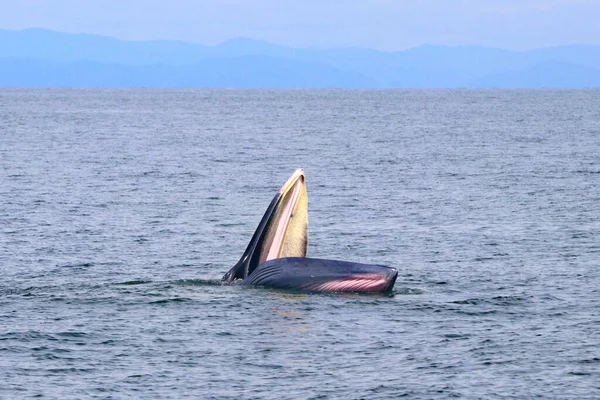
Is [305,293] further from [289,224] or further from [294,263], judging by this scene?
[289,224]

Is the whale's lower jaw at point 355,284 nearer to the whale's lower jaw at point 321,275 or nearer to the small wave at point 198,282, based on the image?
the whale's lower jaw at point 321,275

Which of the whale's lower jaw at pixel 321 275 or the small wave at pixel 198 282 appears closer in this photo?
the whale's lower jaw at pixel 321 275

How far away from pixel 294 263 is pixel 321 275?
1026 mm

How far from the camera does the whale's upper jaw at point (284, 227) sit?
27641mm

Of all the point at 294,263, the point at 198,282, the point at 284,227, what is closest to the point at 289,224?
the point at 284,227

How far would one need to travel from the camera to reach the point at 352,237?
1682 inches

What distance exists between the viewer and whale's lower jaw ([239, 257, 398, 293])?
28.7m

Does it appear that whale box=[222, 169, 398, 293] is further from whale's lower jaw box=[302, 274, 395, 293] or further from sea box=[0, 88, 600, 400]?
sea box=[0, 88, 600, 400]

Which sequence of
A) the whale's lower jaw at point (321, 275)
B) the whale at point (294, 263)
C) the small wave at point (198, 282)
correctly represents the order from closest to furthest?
the whale at point (294, 263) < the whale's lower jaw at point (321, 275) < the small wave at point (198, 282)

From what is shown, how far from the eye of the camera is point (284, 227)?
28.0 m

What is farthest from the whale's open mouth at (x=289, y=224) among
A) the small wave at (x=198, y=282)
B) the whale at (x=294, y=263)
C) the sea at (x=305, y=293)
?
the small wave at (x=198, y=282)

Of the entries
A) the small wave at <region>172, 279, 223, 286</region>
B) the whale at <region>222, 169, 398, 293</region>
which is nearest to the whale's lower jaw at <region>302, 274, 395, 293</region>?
the whale at <region>222, 169, 398, 293</region>

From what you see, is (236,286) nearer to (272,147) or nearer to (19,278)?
(19,278)

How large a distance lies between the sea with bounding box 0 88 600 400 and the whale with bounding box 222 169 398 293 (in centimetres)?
41
